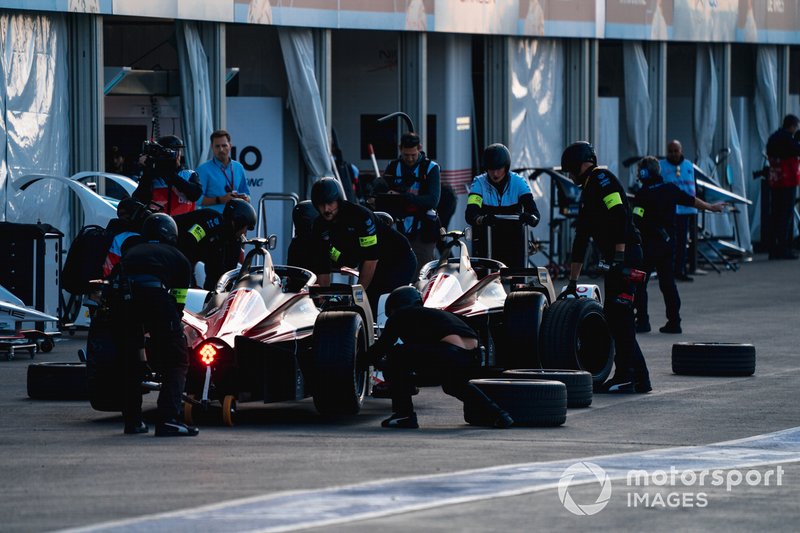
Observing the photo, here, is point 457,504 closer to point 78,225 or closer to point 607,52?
point 78,225

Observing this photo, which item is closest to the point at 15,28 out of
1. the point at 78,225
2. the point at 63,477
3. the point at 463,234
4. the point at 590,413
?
the point at 78,225

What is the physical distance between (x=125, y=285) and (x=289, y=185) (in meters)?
14.4

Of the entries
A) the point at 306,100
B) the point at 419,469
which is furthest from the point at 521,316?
the point at 306,100

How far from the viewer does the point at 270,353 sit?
11766 mm

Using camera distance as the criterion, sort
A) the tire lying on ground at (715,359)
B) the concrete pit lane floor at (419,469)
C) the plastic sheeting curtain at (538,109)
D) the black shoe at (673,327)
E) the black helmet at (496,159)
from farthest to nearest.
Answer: the plastic sheeting curtain at (538,109) < the black shoe at (673,327) < the black helmet at (496,159) < the tire lying on ground at (715,359) < the concrete pit lane floor at (419,469)

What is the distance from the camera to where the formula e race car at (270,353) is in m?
11.6

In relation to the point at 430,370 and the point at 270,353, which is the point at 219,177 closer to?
the point at 270,353

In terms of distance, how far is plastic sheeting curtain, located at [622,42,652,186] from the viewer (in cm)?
3097

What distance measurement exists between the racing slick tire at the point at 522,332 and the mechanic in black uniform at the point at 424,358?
203 centimetres

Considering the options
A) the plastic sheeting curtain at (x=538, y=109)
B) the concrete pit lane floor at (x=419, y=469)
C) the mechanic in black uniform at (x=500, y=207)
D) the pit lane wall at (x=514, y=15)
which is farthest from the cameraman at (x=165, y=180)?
the plastic sheeting curtain at (x=538, y=109)

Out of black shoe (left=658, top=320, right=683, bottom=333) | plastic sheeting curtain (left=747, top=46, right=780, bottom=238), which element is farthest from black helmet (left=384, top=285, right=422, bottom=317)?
plastic sheeting curtain (left=747, top=46, right=780, bottom=238)

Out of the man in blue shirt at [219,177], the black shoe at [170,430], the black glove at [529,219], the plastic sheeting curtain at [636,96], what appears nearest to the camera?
the black shoe at [170,430]

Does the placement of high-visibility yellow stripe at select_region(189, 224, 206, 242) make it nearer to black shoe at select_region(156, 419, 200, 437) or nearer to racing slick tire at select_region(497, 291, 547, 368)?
racing slick tire at select_region(497, 291, 547, 368)

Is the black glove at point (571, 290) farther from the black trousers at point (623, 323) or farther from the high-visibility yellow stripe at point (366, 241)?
the high-visibility yellow stripe at point (366, 241)
